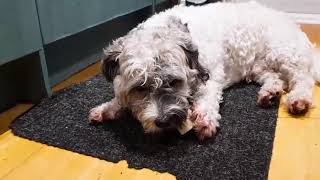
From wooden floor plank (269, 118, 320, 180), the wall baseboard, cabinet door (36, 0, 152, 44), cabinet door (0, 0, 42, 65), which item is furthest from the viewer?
the wall baseboard

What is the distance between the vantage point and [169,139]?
1.55m

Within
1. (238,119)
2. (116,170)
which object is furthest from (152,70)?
(238,119)

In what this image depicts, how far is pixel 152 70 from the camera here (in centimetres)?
137

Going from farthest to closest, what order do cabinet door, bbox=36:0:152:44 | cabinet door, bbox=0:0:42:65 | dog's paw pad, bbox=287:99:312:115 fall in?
cabinet door, bbox=36:0:152:44 → dog's paw pad, bbox=287:99:312:115 → cabinet door, bbox=0:0:42:65

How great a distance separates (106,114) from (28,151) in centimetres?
37

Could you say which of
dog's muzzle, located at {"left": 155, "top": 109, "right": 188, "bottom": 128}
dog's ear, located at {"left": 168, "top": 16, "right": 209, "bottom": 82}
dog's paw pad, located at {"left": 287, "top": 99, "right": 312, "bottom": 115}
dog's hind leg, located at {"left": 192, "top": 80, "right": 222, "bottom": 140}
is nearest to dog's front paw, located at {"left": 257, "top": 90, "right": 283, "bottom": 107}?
dog's paw pad, located at {"left": 287, "top": 99, "right": 312, "bottom": 115}

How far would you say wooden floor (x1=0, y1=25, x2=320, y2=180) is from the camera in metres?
1.35

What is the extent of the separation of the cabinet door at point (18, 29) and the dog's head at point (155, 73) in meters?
0.46

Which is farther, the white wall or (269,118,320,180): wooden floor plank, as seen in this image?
the white wall

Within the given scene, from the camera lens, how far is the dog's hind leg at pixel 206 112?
152cm

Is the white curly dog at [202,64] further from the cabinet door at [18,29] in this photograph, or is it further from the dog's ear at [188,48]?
the cabinet door at [18,29]

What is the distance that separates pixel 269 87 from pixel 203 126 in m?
0.57

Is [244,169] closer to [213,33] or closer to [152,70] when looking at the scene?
[152,70]

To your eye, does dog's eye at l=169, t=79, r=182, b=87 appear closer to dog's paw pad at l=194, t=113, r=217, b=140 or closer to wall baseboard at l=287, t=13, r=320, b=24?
dog's paw pad at l=194, t=113, r=217, b=140
